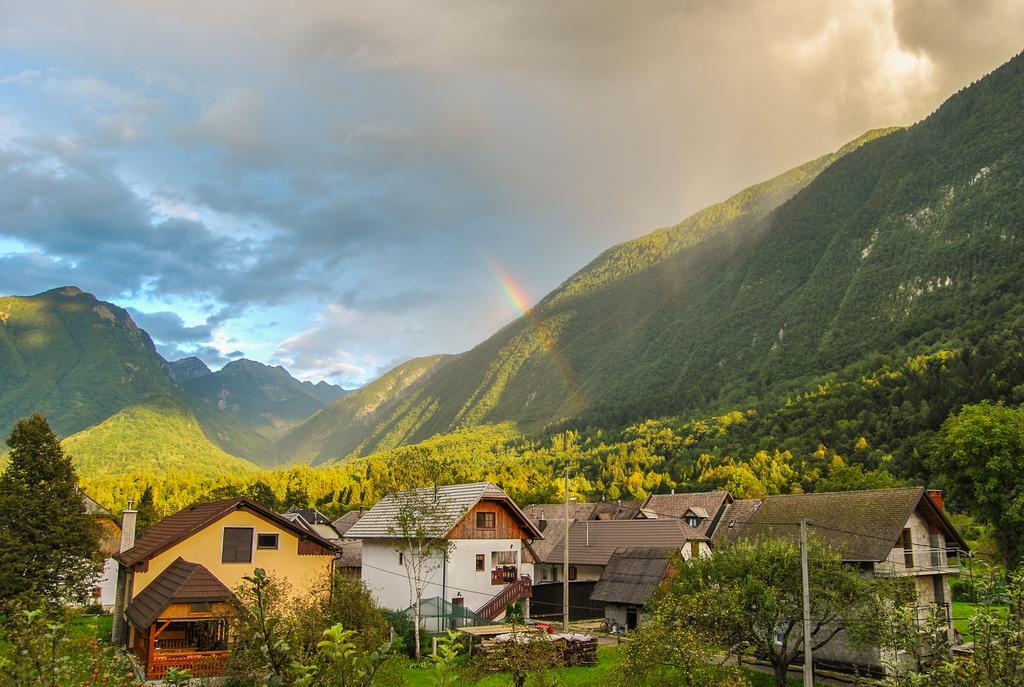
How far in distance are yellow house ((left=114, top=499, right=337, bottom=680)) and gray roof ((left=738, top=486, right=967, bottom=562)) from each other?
22.8 meters

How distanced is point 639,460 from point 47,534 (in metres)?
150

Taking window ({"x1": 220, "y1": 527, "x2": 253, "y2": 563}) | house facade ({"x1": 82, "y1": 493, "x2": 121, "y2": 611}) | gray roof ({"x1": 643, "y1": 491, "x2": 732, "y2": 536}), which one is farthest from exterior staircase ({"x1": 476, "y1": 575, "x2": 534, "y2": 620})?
gray roof ({"x1": 643, "y1": 491, "x2": 732, "y2": 536})

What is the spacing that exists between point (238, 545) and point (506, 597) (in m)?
17.7

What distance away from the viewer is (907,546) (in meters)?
35.5

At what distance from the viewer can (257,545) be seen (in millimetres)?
35938

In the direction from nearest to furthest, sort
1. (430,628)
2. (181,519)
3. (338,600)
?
1. (338,600)
2. (181,519)
3. (430,628)

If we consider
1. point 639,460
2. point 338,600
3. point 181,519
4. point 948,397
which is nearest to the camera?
point 338,600

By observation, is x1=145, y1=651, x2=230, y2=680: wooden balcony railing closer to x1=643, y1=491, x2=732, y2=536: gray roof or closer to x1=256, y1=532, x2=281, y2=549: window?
x1=256, y1=532, x2=281, y2=549: window

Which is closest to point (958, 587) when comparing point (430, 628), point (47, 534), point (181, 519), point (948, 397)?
point (430, 628)

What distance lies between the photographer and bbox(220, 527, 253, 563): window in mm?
35375

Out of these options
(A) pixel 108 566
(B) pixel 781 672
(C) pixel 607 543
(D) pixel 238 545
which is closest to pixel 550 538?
(C) pixel 607 543

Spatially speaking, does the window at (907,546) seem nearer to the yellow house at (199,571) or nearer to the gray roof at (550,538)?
the yellow house at (199,571)

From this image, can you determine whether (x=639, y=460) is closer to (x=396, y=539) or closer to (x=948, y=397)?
(x=948, y=397)

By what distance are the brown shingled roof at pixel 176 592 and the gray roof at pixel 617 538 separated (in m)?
33.3
